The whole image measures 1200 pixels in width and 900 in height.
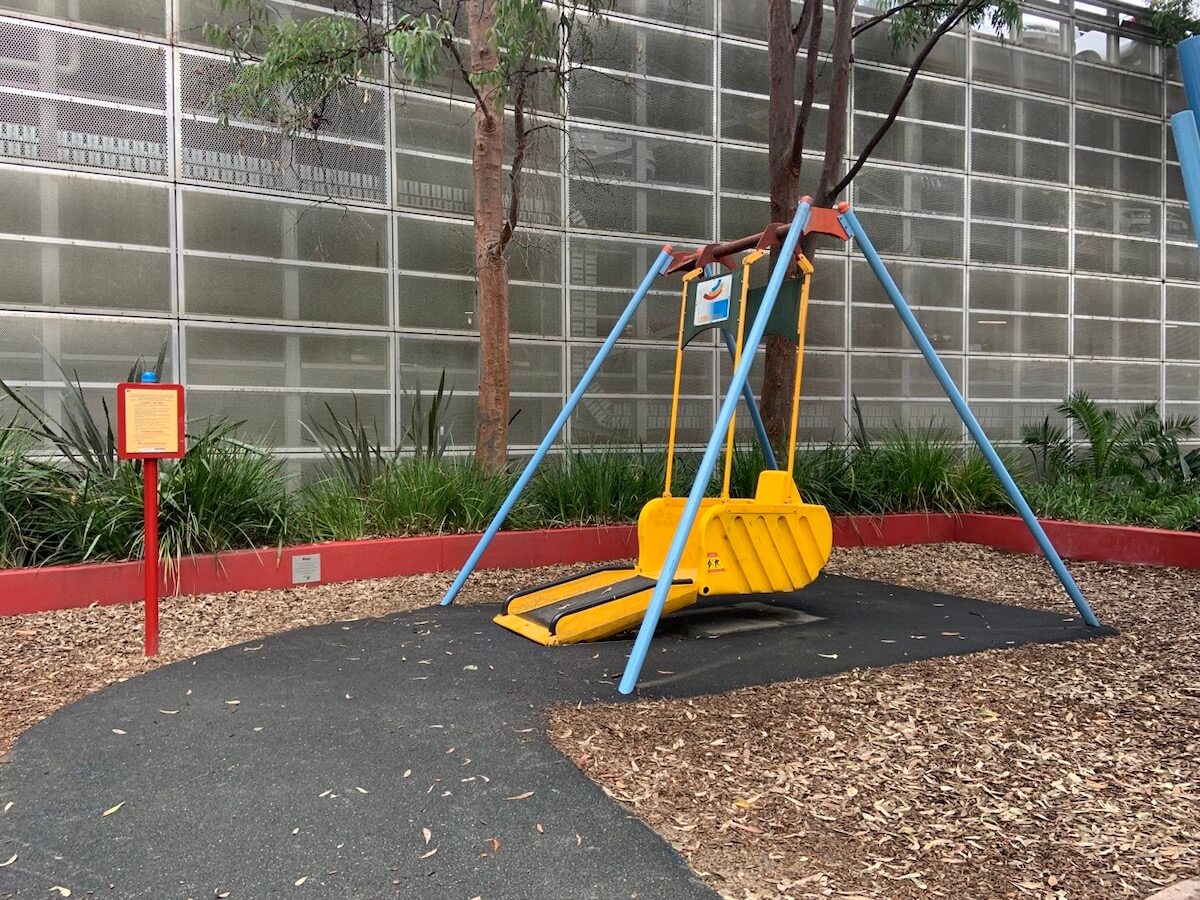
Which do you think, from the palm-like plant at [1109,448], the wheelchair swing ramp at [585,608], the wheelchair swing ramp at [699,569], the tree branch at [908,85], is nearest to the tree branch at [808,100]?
the tree branch at [908,85]

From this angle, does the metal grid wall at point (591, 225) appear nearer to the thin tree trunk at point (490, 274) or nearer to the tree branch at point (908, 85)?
the thin tree trunk at point (490, 274)

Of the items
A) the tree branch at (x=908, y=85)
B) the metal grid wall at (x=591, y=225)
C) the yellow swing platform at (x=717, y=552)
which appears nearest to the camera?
the yellow swing platform at (x=717, y=552)

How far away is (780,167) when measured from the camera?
8.62 m

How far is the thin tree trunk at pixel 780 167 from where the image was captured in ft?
27.9

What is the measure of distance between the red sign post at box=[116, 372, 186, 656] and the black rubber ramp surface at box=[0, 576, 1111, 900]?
1.46 feet

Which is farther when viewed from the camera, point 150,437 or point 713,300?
point 713,300

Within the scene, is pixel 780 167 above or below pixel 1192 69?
above

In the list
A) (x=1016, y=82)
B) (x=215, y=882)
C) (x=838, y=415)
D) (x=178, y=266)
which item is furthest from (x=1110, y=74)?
(x=215, y=882)

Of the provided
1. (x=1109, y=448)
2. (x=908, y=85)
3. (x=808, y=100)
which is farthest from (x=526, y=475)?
(x=1109, y=448)

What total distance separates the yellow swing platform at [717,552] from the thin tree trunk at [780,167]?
3061 mm

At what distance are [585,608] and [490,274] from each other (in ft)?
12.4

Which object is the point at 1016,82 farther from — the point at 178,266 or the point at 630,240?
the point at 178,266

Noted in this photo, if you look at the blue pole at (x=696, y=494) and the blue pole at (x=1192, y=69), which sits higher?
the blue pole at (x=1192, y=69)

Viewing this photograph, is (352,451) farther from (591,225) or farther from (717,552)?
(591,225)
